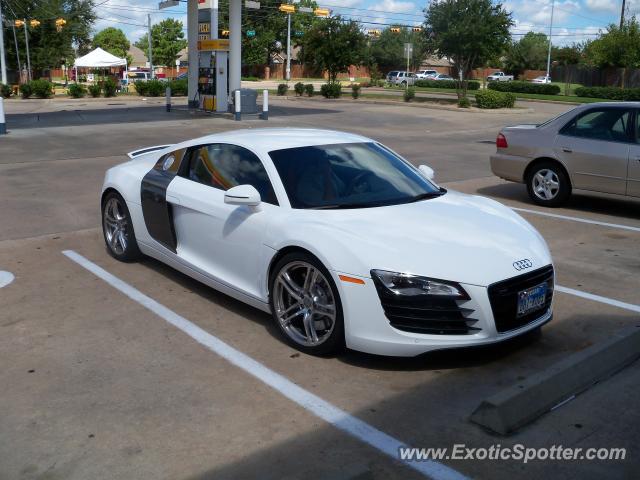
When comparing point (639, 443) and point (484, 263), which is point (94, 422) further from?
point (639, 443)

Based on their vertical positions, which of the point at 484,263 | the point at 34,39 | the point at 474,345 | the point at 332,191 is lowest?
the point at 474,345

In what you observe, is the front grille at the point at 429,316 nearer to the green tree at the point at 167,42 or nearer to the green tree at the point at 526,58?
the green tree at the point at 526,58

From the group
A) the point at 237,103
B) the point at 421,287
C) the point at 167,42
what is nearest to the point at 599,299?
the point at 421,287

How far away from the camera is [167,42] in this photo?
110 meters

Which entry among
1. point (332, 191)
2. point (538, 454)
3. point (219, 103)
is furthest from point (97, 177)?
point (219, 103)

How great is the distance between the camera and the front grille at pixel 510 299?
4340 mm

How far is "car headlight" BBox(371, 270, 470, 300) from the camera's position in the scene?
13.9 ft

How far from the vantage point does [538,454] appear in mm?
3543

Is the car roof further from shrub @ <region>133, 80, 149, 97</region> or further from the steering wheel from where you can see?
shrub @ <region>133, 80, 149, 97</region>

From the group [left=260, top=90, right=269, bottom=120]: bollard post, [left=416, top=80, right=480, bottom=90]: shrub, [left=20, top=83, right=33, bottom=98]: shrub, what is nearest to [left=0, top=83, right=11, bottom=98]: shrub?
[left=20, top=83, right=33, bottom=98]: shrub

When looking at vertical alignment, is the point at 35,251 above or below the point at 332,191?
below

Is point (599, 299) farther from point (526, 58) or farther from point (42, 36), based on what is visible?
point (526, 58)

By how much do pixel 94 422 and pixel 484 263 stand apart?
2.52m

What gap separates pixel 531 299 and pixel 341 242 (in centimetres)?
132
